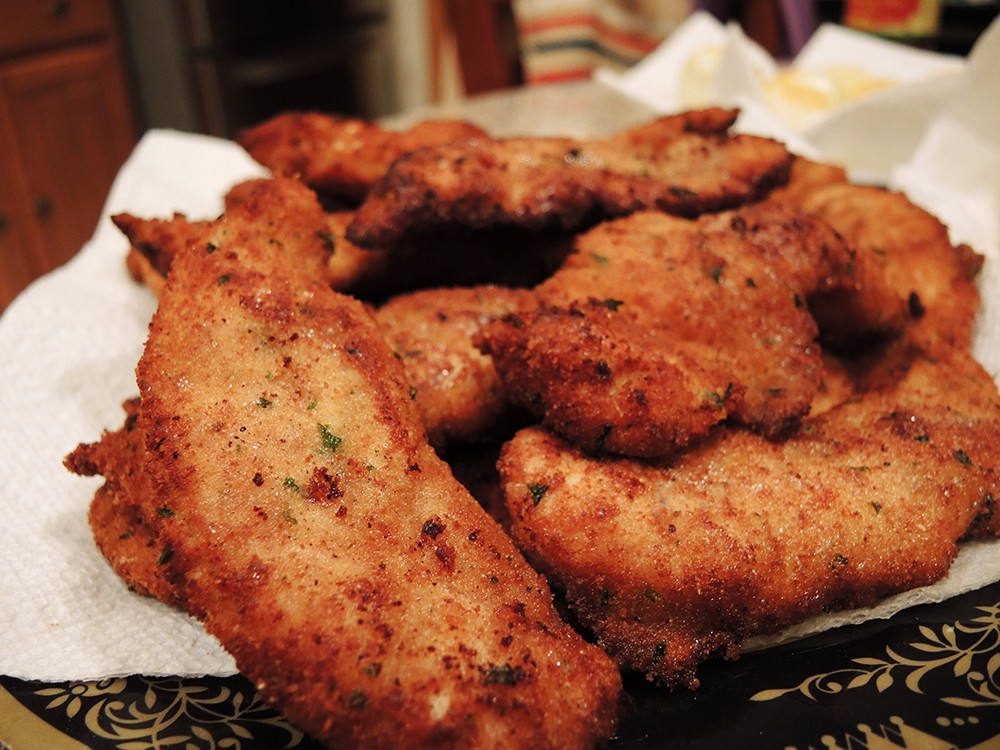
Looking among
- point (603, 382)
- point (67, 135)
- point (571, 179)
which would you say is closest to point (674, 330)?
point (603, 382)

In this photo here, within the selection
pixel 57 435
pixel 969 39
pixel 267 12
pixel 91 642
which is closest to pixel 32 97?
pixel 267 12

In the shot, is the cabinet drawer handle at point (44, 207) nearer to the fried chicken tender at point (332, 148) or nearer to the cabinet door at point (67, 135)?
the cabinet door at point (67, 135)

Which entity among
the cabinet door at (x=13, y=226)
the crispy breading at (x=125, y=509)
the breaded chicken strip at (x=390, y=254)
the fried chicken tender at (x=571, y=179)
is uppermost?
the fried chicken tender at (x=571, y=179)

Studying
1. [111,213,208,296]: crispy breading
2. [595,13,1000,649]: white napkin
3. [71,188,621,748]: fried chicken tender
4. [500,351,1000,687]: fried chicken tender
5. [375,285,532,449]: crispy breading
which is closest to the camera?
[71,188,621,748]: fried chicken tender

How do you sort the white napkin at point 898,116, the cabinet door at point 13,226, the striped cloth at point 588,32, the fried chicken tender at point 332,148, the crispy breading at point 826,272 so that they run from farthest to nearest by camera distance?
the striped cloth at point 588,32
the cabinet door at point 13,226
the white napkin at point 898,116
the fried chicken tender at point 332,148
the crispy breading at point 826,272

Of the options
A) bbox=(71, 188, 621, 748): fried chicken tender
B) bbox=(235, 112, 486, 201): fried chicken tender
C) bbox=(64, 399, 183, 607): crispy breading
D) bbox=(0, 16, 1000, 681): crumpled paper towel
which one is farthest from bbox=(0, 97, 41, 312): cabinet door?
bbox=(71, 188, 621, 748): fried chicken tender

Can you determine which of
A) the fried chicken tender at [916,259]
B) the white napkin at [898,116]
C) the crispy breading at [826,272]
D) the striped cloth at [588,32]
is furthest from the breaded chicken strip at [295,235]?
the striped cloth at [588,32]

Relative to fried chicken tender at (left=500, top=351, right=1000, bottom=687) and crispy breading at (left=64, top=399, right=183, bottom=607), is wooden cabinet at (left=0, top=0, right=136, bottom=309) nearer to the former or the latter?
crispy breading at (left=64, top=399, right=183, bottom=607)
